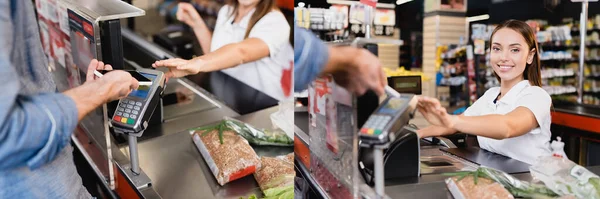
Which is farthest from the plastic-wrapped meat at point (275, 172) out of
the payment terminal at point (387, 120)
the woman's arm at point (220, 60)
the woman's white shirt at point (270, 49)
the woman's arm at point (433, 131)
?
the payment terminal at point (387, 120)

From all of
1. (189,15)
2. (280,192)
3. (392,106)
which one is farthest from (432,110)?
(189,15)

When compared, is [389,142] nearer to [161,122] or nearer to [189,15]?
[189,15]

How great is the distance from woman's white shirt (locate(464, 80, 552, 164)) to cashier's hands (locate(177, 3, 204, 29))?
0.97 metres

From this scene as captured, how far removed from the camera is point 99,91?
1100 millimetres

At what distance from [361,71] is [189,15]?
3.12 ft

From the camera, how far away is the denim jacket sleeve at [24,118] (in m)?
0.90

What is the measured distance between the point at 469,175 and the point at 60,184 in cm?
99

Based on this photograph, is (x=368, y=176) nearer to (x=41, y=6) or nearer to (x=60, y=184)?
(x=60, y=184)

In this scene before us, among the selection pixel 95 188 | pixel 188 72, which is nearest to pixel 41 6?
pixel 95 188

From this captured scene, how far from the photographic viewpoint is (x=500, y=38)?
47.3 inches

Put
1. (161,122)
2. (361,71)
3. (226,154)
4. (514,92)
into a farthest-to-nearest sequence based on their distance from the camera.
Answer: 1. (161,122)
2. (226,154)
3. (514,92)
4. (361,71)

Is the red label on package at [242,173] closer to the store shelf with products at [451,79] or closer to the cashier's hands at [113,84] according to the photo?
the cashier's hands at [113,84]

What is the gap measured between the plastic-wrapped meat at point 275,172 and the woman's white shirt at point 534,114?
1.89ft

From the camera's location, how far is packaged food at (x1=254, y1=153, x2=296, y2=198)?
1489 millimetres
